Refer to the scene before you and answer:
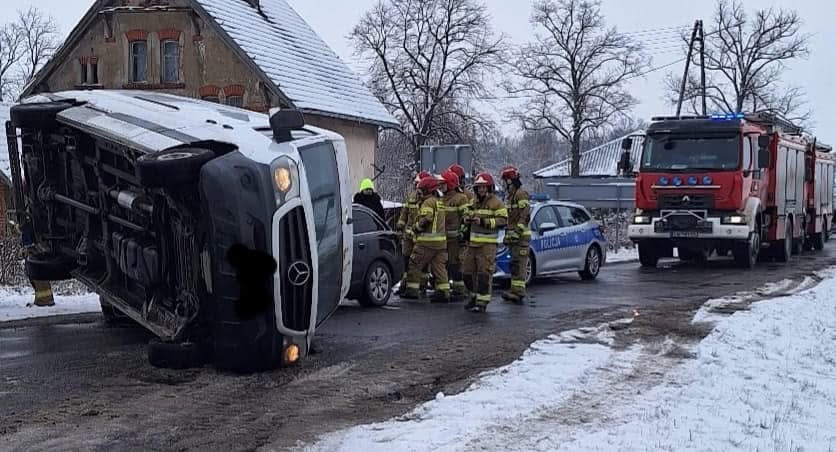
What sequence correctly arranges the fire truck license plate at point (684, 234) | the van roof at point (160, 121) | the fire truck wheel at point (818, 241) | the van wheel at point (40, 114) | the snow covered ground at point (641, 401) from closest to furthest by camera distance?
the snow covered ground at point (641, 401) < the van roof at point (160, 121) < the van wheel at point (40, 114) < the fire truck license plate at point (684, 234) < the fire truck wheel at point (818, 241)

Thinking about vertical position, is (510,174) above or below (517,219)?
above

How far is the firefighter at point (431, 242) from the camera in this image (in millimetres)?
12805

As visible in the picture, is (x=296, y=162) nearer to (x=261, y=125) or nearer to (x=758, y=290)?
(x=261, y=125)

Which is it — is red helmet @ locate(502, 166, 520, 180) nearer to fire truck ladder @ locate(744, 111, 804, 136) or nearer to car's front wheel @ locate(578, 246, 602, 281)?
car's front wheel @ locate(578, 246, 602, 281)

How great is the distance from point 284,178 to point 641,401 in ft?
10.3

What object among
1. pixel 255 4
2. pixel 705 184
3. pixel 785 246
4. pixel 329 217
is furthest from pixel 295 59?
pixel 329 217

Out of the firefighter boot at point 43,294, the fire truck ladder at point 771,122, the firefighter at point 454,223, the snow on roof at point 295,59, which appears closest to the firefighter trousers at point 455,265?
the firefighter at point 454,223

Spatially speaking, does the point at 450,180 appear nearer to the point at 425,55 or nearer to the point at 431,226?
the point at 431,226

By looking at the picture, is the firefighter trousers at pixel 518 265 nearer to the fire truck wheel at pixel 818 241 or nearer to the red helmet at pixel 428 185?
the red helmet at pixel 428 185

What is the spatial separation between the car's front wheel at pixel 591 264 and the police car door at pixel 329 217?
349 inches

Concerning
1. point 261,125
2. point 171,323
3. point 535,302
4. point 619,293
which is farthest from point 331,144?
point 619,293

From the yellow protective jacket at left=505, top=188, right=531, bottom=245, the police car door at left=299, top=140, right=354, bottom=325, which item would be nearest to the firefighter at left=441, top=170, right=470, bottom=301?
the yellow protective jacket at left=505, top=188, right=531, bottom=245

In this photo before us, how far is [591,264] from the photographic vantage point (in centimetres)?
1731

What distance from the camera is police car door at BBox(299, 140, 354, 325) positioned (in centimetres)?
821
